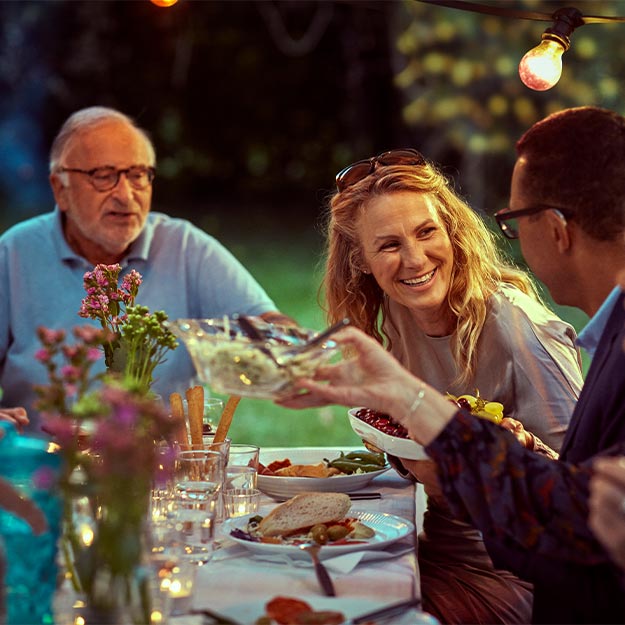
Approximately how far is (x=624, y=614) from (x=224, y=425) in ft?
3.52

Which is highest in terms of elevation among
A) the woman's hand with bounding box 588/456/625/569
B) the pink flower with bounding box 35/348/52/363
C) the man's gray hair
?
the man's gray hair

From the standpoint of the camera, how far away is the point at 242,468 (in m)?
2.21

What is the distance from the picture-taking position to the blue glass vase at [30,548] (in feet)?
4.81

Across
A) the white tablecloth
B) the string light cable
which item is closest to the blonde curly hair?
the string light cable

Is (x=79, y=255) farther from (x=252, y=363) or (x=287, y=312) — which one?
(x=287, y=312)

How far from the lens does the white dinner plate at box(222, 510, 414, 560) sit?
72.6 inches

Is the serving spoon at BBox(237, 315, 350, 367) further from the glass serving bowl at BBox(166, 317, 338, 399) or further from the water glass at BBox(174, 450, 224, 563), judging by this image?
the water glass at BBox(174, 450, 224, 563)

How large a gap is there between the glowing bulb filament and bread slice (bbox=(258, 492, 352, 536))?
3.99ft

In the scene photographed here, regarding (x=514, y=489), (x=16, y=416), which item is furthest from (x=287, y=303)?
(x=514, y=489)

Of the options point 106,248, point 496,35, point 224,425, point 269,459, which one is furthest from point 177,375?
point 496,35

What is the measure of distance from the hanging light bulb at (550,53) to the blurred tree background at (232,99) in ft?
12.0

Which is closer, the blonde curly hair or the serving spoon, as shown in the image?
the serving spoon

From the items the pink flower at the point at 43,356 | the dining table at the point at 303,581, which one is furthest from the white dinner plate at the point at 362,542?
the pink flower at the point at 43,356

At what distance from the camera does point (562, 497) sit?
1.64m
